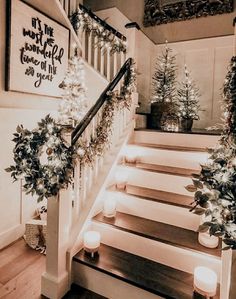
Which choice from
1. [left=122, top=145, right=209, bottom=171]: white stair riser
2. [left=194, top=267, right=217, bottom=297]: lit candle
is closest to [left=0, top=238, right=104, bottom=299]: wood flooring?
[left=194, top=267, right=217, bottom=297]: lit candle

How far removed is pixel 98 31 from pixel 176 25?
5.94 feet

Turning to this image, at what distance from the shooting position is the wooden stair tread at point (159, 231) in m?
1.86

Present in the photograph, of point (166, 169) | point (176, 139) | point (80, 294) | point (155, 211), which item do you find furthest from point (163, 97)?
point (80, 294)

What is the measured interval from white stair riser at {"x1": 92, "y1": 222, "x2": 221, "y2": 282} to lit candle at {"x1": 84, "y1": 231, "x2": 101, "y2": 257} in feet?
0.60

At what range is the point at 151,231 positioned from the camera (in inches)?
81.7

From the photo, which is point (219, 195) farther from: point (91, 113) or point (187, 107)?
point (187, 107)

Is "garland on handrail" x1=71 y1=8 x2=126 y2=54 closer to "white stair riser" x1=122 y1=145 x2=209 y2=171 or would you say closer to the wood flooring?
"white stair riser" x1=122 y1=145 x2=209 y2=171

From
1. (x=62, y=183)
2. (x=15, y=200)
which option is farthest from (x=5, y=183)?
(x=62, y=183)

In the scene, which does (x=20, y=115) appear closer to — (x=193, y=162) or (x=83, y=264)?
(x=83, y=264)

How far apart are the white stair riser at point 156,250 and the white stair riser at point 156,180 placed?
2.16ft

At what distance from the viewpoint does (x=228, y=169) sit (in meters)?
1.25

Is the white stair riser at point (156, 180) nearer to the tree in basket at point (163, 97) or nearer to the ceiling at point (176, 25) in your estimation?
the tree in basket at point (163, 97)

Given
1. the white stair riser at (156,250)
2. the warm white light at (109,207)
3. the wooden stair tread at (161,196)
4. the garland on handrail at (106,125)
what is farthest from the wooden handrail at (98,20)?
the white stair riser at (156,250)

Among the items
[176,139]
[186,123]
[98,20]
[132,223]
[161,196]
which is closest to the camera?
[132,223]
